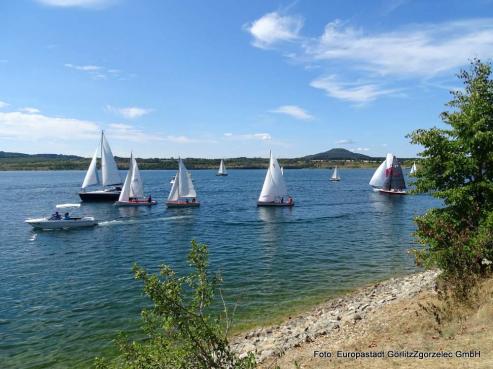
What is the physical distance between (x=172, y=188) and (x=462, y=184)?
6274 centimetres

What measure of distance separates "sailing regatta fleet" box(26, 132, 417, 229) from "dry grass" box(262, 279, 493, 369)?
1855 inches

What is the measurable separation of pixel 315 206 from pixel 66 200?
6022cm

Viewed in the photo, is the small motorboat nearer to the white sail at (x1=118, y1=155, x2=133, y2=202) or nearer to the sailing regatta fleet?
the sailing regatta fleet

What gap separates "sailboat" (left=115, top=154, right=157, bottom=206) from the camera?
78.6 metres

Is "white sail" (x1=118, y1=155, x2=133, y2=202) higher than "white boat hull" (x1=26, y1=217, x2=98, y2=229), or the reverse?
"white sail" (x1=118, y1=155, x2=133, y2=202)

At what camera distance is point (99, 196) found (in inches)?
3531

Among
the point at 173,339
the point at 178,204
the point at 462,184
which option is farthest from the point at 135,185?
the point at 173,339

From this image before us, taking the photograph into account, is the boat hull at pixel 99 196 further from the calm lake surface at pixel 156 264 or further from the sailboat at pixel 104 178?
the calm lake surface at pixel 156 264

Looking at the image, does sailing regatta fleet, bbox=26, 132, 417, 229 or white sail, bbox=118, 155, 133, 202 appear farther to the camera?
white sail, bbox=118, 155, 133, 202

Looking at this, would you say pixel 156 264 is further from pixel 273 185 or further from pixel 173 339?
pixel 273 185

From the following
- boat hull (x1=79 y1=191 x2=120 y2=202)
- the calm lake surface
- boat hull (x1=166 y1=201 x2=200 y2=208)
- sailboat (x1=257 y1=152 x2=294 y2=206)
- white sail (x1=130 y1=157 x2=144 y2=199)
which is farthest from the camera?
boat hull (x1=79 y1=191 x2=120 y2=202)

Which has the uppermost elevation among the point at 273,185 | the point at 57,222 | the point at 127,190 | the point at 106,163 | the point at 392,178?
the point at 106,163

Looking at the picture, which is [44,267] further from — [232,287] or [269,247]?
[269,247]

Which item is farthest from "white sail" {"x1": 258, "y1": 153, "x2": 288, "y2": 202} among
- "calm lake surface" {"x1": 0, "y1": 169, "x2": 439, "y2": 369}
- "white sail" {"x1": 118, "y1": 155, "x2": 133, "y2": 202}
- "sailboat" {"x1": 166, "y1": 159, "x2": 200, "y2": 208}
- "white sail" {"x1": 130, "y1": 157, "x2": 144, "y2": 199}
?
"white sail" {"x1": 118, "y1": 155, "x2": 133, "y2": 202}
